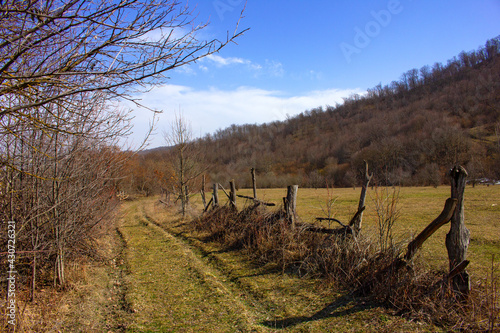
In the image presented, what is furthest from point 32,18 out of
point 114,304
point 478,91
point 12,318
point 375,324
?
point 478,91

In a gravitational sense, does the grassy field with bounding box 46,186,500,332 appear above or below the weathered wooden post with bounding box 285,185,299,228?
below

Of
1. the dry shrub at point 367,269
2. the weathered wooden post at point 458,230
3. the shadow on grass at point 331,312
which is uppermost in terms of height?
the weathered wooden post at point 458,230

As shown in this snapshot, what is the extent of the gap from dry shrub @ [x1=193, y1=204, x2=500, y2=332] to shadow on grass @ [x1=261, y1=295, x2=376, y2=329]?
28cm

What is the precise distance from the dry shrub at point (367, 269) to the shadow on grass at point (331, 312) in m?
0.28

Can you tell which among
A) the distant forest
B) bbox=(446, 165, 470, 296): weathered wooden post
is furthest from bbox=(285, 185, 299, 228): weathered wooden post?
the distant forest

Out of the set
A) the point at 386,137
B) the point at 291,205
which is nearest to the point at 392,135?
the point at 386,137

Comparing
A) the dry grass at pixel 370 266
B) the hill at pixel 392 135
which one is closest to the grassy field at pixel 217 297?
the dry grass at pixel 370 266

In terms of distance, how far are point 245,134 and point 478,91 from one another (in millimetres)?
77387

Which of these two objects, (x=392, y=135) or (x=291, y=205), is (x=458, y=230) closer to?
(x=291, y=205)

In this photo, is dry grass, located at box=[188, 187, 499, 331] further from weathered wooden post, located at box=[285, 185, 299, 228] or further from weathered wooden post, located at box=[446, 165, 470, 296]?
weathered wooden post, located at box=[446, 165, 470, 296]

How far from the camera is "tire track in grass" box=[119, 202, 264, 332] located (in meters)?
4.67

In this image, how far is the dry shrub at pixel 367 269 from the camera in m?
4.13

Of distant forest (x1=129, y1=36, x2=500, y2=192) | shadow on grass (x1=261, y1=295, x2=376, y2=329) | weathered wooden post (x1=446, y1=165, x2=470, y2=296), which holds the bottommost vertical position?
shadow on grass (x1=261, y1=295, x2=376, y2=329)

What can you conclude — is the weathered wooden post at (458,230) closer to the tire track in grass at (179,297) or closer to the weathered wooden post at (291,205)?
the tire track in grass at (179,297)
